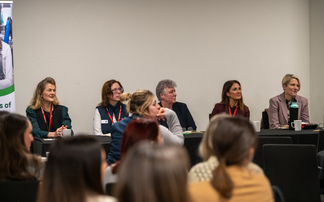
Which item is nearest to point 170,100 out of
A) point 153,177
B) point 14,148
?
point 14,148

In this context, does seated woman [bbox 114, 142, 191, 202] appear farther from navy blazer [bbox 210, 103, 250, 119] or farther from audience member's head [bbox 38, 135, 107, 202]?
navy blazer [bbox 210, 103, 250, 119]

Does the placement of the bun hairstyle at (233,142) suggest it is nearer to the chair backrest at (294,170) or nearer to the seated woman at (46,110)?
the chair backrest at (294,170)

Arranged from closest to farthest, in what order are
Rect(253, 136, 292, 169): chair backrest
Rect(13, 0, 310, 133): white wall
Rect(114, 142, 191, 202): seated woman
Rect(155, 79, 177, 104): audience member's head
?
1. Rect(114, 142, 191, 202): seated woman
2. Rect(253, 136, 292, 169): chair backrest
3. Rect(155, 79, 177, 104): audience member's head
4. Rect(13, 0, 310, 133): white wall

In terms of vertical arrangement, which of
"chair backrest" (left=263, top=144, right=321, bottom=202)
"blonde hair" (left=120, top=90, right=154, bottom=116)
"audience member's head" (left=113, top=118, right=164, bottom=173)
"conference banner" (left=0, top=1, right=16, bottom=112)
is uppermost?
"conference banner" (left=0, top=1, right=16, bottom=112)

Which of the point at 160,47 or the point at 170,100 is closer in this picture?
the point at 170,100

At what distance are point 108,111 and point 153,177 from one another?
14.9 ft

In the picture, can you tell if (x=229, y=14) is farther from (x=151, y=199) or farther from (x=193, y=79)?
(x=151, y=199)

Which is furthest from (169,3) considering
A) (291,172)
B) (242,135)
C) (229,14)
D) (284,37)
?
(242,135)

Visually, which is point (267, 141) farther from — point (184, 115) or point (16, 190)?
point (184, 115)

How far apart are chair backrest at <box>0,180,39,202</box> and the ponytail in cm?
110

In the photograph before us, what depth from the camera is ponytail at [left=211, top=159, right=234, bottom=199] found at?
58.5 inches

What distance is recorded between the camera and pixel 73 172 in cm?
128

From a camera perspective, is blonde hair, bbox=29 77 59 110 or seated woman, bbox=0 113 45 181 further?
blonde hair, bbox=29 77 59 110

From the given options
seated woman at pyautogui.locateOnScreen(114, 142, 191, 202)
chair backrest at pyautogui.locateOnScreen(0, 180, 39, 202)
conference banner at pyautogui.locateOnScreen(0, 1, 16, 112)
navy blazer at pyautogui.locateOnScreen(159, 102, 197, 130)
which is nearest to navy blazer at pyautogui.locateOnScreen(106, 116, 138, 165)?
chair backrest at pyautogui.locateOnScreen(0, 180, 39, 202)
